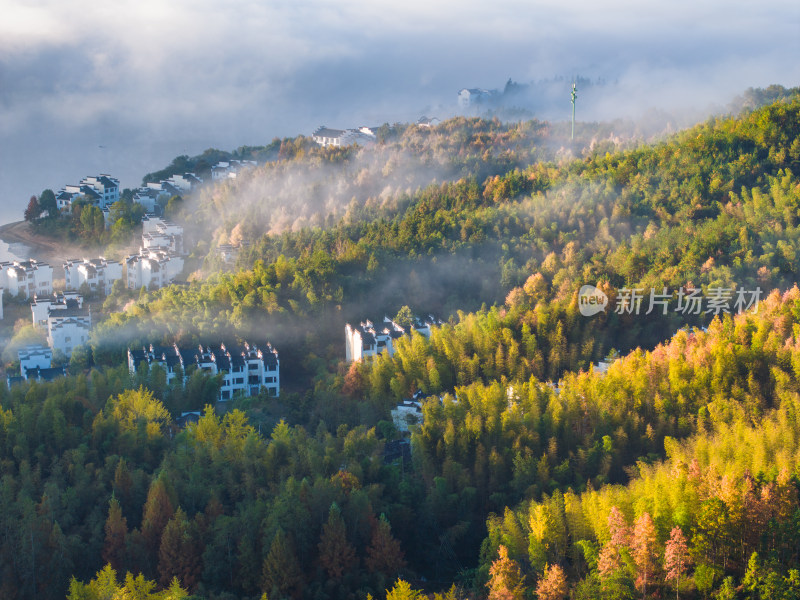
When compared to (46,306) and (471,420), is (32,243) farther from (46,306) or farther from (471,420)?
(471,420)

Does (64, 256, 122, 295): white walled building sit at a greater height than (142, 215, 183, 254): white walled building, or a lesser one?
lesser

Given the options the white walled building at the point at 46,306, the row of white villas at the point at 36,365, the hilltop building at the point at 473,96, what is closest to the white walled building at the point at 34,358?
the row of white villas at the point at 36,365

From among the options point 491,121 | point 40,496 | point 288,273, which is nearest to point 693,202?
point 288,273

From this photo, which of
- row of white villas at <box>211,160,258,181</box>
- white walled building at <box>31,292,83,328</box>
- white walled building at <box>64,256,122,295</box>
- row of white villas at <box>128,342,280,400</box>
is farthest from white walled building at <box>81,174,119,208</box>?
row of white villas at <box>128,342,280,400</box>

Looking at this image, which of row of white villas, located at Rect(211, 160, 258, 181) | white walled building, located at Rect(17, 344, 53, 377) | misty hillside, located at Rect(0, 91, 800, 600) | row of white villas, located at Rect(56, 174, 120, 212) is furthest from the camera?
row of white villas, located at Rect(211, 160, 258, 181)

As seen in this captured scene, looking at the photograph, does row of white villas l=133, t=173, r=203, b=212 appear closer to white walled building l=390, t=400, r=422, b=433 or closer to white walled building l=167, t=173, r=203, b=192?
white walled building l=167, t=173, r=203, b=192

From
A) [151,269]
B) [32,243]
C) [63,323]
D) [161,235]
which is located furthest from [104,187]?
[63,323]

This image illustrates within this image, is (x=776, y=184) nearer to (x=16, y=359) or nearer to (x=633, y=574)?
(x=633, y=574)

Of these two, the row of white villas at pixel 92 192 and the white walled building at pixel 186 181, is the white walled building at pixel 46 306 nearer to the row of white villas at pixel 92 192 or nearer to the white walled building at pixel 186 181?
the row of white villas at pixel 92 192
